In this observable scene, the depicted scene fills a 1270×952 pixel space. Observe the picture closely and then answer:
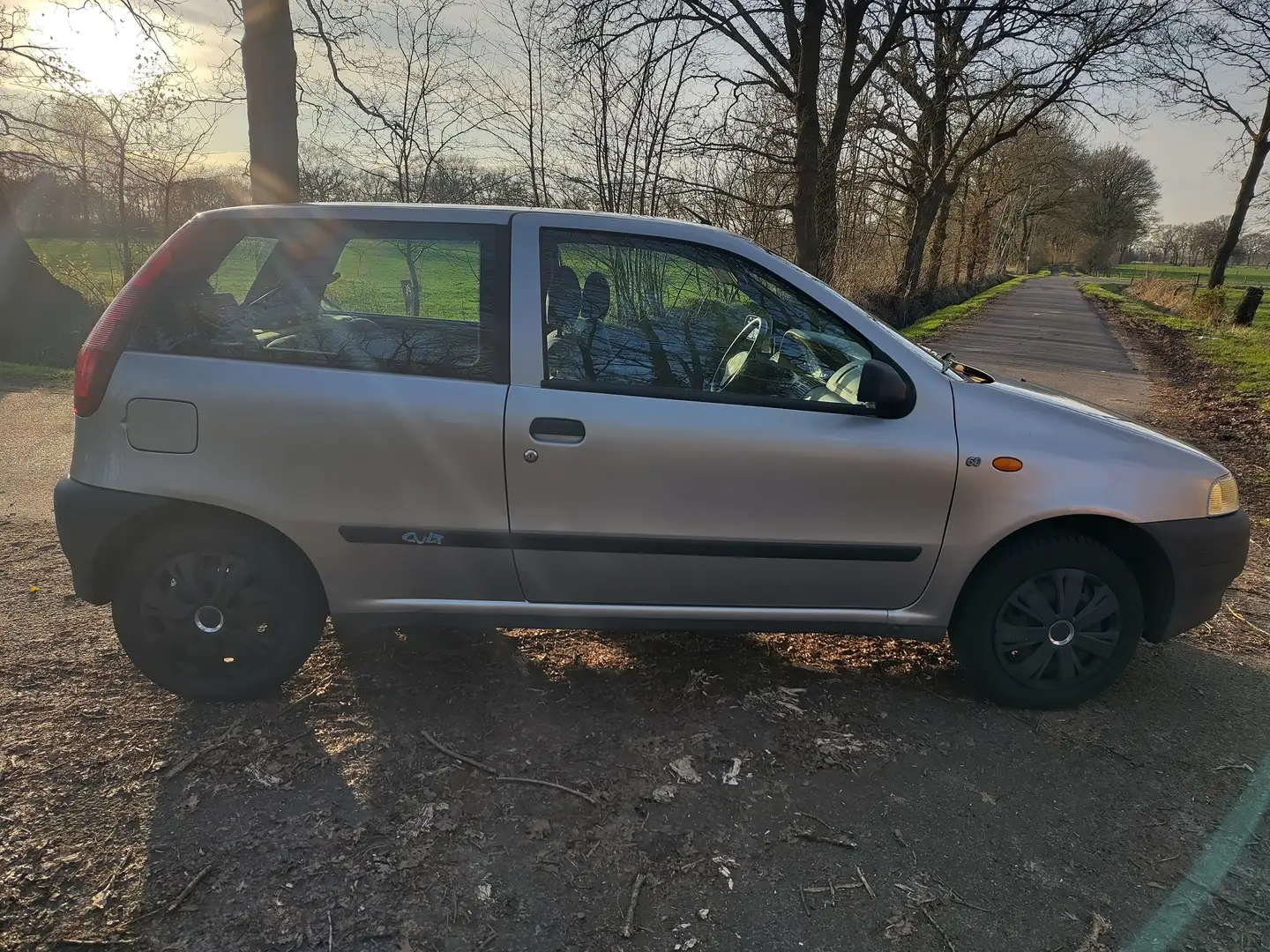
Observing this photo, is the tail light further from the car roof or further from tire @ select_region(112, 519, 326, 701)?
tire @ select_region(112, 519, 326, 701)

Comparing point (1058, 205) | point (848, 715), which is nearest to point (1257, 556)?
point (848, 715)

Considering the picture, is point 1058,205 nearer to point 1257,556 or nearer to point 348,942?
point 1257,556

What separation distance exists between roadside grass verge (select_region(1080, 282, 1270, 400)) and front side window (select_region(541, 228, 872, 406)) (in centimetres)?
942

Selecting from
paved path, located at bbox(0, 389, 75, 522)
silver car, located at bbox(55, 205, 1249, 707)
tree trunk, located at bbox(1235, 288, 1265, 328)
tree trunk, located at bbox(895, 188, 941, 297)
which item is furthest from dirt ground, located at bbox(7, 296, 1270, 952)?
tree trunk, located at bbox(1235, 288, 1265, 328)

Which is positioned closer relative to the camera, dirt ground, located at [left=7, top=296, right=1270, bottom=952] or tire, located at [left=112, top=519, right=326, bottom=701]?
dirt ground, located at [left=7, top=296, right=1270, bottom=952]

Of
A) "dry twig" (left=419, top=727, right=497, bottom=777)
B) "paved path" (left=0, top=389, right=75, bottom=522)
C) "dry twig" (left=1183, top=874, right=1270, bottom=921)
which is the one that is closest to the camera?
"dry twig" (left=1183, top=874, right=1270, bottom=921)

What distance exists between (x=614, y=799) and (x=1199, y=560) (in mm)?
2385

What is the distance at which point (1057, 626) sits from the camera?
3.04 metres

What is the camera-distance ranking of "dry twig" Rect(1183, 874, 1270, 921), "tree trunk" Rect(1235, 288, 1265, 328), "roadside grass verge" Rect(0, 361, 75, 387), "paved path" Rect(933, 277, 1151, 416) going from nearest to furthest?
1. "dry twig" Rect(1183, 874, 1270, 921)
2. "roadside grass verge" Rect(0, 361, 75, 387)
3. "paved path" Rect(933, 277, 1151, 416)
4. "tree trunk" Rect(1235, 288, 1265, 328)

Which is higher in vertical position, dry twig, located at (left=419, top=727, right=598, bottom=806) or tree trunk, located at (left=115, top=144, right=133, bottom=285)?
tree trunk, located at (left=115, top=144, right=133, bottom=285)

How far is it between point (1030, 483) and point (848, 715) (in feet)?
3.65

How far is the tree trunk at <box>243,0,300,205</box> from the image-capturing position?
6.51 m

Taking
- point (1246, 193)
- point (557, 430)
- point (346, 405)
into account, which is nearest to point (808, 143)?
point (557, 430)

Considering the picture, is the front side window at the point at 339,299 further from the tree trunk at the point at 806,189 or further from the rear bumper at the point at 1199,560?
the tree trunk at the point at 806,189
